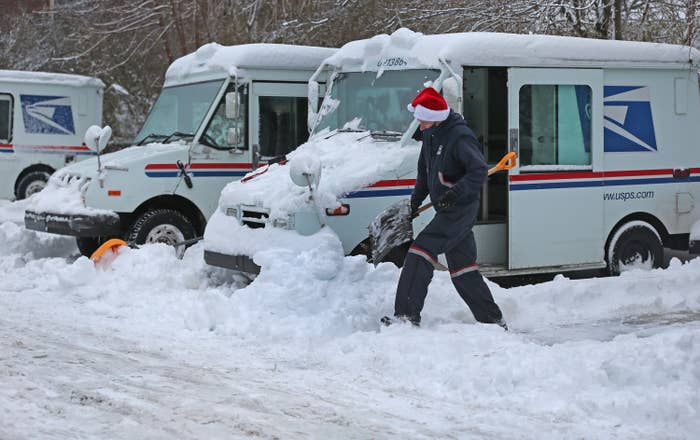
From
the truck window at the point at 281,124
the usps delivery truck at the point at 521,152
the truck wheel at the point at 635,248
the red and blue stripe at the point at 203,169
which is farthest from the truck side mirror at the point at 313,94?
the truck wheel at the point at 635,248

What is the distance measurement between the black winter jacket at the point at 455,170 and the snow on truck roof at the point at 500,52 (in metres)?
1.90

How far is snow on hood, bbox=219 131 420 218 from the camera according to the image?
884 centimetres

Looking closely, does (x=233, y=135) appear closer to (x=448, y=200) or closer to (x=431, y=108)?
(x=431, y=108)

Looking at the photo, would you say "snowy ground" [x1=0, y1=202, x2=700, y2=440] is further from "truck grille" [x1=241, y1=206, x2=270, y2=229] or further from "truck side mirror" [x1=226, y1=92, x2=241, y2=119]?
"truck side mirror" [x1=226, y1=92, x2=241, y2=119]

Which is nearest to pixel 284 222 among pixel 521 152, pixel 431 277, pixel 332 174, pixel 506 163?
pixel 332 174

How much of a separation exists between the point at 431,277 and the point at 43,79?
1405 cm

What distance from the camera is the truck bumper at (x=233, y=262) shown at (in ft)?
29.2

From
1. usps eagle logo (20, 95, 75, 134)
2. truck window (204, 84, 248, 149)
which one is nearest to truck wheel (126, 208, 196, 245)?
truck window (204, 84, 248, 149)

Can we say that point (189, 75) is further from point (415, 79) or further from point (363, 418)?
point (363, 418)

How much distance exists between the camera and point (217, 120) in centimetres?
1166

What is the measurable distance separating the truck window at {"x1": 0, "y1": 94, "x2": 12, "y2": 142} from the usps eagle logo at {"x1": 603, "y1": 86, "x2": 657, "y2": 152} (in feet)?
41.3

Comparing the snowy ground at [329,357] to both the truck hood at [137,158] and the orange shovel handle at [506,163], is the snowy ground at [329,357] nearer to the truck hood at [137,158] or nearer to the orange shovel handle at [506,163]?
the orange shovel handle at [506,163]

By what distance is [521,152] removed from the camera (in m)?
9.95

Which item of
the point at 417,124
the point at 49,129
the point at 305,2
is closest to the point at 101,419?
the point at 417,124
